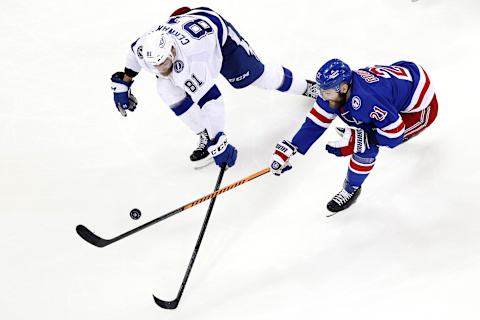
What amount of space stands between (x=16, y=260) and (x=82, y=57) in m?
2.16

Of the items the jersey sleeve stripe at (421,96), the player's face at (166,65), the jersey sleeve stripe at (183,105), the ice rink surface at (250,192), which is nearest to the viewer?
the ice rink surface at (250,192)

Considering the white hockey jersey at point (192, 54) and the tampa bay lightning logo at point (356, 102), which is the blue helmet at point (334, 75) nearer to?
the tampa bay lightning logo at point (356, 102)

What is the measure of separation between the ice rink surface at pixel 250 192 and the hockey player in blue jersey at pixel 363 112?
310 mm

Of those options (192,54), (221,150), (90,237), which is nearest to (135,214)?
(90,237)

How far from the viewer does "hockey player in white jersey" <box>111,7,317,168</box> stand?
2902 mm

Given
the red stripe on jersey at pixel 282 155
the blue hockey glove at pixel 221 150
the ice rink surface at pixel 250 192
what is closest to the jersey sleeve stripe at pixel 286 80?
the ice rink surface at pixel 250 192

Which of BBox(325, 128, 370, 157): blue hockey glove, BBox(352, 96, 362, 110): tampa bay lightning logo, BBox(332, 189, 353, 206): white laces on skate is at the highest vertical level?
BBox(352, 96, 362, 110): tampa bay lightning logo

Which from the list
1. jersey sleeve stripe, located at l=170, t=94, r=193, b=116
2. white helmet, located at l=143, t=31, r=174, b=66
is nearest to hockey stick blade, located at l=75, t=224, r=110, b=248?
jersey sleeve stripe, located at l=170, t=94, r=193, b=116

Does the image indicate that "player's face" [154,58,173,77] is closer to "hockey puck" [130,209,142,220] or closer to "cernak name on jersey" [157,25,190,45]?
"cernak name on jersey" [157,25,190,45]

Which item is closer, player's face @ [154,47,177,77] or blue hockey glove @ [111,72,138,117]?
player's face @ [154,47,177,77]

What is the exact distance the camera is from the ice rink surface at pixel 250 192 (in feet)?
8.50

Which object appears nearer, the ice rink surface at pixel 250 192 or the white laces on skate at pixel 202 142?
the ice rink surface at pixel 250 192

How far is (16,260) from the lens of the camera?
9.80 feet

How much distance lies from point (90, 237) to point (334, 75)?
1548mm
